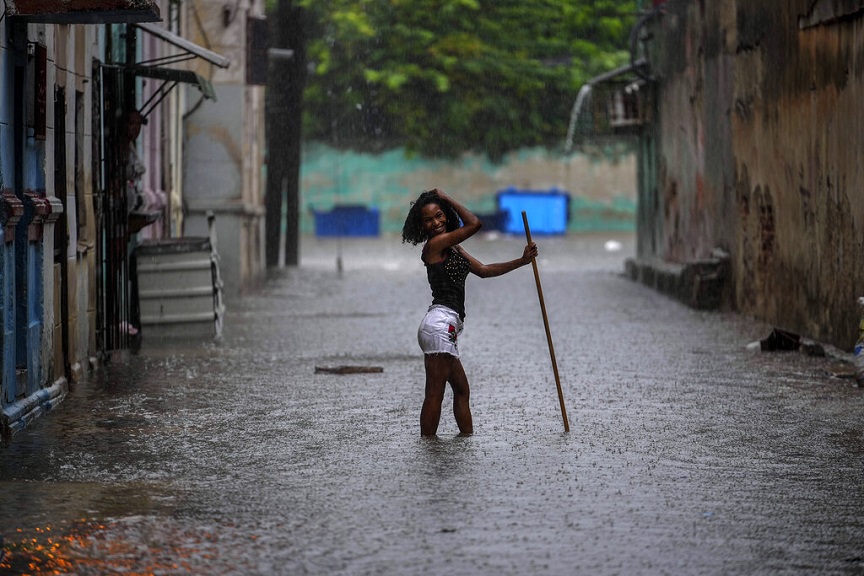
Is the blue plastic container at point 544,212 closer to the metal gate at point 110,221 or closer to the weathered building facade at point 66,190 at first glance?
the weathered building facade at point 66,190

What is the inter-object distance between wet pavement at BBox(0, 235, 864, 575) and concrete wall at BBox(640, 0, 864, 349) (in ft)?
3.76

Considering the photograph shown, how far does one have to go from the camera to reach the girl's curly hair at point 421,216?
29.6 feet

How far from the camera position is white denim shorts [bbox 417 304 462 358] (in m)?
8.90

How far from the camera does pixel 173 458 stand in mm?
8242

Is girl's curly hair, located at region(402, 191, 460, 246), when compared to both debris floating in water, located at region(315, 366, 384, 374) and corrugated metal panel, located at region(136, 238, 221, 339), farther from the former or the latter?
corrugated metal panel, located at region(136, 238, 221, 339)

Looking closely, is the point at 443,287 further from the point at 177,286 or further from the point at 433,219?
the point at 177,286

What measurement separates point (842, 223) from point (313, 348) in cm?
478

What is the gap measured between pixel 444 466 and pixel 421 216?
5.57ft

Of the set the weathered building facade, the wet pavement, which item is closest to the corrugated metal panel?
the weathered building facade

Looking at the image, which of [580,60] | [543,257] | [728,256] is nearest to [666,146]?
[728,256]

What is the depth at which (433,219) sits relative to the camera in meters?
8.95

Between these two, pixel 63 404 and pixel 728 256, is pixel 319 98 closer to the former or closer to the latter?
pixel 728 256

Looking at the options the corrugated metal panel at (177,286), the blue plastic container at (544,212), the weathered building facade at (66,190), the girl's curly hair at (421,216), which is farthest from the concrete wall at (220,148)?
the blue plastic container at (544,212)

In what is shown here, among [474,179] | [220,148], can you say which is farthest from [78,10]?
[474,179]
